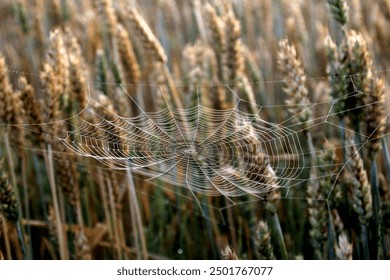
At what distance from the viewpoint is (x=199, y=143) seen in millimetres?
2021

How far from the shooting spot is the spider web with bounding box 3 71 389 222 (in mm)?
1775

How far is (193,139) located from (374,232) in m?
0.71

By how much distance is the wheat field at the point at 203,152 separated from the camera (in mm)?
1684

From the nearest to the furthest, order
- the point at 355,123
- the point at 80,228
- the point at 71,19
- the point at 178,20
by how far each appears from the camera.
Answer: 1. the point at 355,123
2. the point at 80,228
3. the point at 71,19
4. the point at 178,20

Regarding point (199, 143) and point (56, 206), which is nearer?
point (56, 206)

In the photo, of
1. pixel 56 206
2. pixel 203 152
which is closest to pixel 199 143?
pixel 203 152

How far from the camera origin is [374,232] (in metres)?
1.72

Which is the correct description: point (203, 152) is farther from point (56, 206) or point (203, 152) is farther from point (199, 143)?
point (56, 206)

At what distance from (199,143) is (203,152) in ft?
0.13

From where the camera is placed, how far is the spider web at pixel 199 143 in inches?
69.9

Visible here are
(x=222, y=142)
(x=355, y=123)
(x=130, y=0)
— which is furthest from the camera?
(x=130, y=0)

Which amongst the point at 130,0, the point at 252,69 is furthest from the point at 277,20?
the point at 130,0
